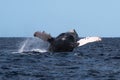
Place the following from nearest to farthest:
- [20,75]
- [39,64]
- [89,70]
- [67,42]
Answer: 1. [20,75]
2. [89,70]
3. [39,64]
4. [67,42]

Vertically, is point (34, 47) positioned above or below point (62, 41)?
above

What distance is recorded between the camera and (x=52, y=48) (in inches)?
1585

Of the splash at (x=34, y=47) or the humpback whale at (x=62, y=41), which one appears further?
the splash at (x=34, y=47)

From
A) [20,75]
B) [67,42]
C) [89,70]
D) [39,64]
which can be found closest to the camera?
[20,75]

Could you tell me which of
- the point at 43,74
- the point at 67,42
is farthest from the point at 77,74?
the point at 67,42

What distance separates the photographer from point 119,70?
2619cm

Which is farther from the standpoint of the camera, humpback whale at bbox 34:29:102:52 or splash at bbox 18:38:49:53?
splash at bbox 18:38:49:53

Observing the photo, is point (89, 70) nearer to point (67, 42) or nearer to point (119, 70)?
point (119, 70)

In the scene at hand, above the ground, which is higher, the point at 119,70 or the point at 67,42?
the point at 67,42

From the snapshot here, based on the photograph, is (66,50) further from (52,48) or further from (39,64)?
(39,64)

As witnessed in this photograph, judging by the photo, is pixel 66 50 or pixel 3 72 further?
pixel 66 50

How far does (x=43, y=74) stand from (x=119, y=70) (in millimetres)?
4796

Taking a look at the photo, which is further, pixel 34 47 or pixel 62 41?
pixel 34 47

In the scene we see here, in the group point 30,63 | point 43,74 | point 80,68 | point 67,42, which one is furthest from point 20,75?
point 67,42
